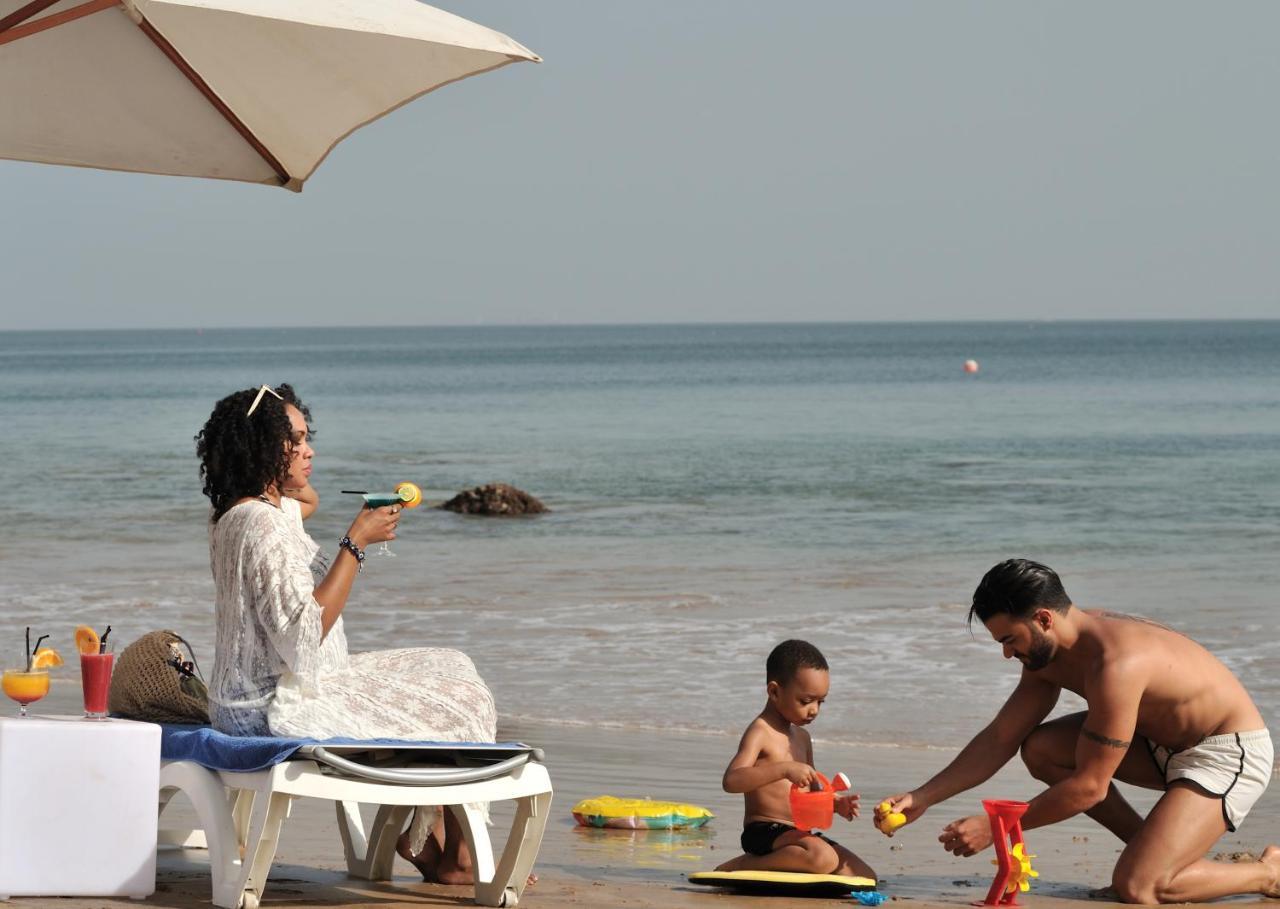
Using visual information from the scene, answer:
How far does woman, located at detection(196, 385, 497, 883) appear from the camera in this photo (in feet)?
14.4

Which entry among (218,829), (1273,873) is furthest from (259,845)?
(1273,873)

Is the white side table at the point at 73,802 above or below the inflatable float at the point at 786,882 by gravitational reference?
above

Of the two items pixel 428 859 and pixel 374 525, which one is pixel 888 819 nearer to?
pixel 428 859

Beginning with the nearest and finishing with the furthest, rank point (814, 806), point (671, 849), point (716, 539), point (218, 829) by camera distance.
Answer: point (218, 829) → point (814, 806) → point (671, 849) → point (716, 539)

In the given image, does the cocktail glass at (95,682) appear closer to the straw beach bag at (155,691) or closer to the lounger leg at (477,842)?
the straw beach bag at (155,691)

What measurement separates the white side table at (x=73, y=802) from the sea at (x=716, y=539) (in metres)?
3.89

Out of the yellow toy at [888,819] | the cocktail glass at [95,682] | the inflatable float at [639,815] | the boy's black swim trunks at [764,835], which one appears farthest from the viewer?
the inflatable float at [639,815]

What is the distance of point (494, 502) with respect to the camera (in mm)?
18969

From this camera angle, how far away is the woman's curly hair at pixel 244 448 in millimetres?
4535

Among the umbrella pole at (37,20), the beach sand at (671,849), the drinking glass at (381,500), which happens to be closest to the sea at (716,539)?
the beach sand at (671,849)

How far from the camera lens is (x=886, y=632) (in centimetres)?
1091

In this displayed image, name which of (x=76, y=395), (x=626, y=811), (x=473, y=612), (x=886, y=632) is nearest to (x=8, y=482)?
(x=473, y=612)

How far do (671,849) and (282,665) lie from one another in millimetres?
1763

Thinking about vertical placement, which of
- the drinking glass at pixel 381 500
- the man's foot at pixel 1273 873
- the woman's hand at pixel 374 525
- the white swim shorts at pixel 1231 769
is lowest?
the man's foot at pixel 1273 873
